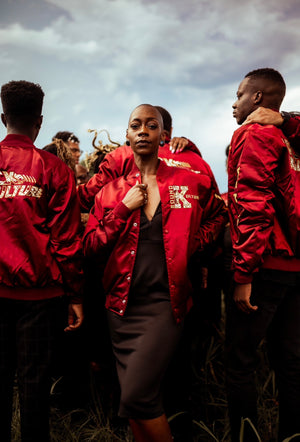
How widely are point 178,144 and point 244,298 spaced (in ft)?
3.86

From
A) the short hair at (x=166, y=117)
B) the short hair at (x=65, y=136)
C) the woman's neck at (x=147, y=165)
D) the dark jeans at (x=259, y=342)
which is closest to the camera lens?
the dark jeans at (x=259, y=342)

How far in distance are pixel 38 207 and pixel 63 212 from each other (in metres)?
0.14

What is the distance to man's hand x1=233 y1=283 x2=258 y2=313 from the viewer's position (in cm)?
219

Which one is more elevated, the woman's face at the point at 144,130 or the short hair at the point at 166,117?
the short hair at the point at 166,117

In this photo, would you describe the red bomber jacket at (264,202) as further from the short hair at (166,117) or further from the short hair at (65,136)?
the short hair at (65,136)

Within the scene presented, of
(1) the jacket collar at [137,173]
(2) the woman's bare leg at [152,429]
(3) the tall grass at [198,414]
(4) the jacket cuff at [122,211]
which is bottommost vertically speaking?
(3) the tall grass at [198,414]

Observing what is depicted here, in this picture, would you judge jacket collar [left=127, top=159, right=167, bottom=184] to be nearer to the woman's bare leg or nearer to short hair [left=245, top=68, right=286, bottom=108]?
short hair [left=245, top=68, right=286, bottom=108]

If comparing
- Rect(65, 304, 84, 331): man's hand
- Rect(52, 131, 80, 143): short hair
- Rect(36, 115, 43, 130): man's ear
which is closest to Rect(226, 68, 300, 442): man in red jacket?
Rect(65, 304, 84, 331): man's hand

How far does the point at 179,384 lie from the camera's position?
108 inches

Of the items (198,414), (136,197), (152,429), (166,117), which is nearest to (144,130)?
(136,197)

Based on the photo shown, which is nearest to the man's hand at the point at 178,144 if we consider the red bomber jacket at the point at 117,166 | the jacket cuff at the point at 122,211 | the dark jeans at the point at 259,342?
the red bomber jacket at the point at 117,166

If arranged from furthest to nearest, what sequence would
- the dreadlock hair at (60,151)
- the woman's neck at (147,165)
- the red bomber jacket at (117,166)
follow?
the dreadlock hair at (60,151) → the red bomber jacket at (117,166) → the woman's neck at (147,165)

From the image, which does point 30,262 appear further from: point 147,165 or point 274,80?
point 274,80

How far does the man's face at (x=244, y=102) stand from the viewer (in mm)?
2475
